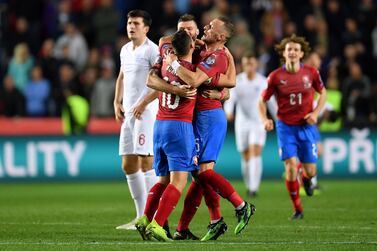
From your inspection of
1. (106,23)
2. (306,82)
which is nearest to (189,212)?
(306,82)

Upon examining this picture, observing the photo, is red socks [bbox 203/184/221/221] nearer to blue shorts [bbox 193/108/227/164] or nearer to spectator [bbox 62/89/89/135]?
blue shorts [bbox 193/108/227/164]

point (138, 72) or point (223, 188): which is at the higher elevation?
point (138, 72)

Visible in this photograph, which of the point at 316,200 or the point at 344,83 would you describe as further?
the point at 344,83

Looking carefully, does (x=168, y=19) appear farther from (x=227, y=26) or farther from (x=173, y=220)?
(x=227, y=26)

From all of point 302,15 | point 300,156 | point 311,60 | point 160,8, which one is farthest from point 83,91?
point 300,156

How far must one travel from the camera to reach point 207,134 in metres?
11.5

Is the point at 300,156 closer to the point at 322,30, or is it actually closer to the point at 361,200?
the point at 361,200

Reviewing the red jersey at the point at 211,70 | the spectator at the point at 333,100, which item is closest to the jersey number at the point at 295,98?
the red jersey at the point at 211,70

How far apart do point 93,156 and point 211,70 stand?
1116cm

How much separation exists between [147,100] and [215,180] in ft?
5.11

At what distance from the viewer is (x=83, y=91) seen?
24406 mm

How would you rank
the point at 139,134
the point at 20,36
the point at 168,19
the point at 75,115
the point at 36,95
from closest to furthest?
the point at 139,134
the point at 75,115
the point at 36,95
the point at 168,19
the point at 20,36

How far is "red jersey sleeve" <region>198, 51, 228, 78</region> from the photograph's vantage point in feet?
36.4

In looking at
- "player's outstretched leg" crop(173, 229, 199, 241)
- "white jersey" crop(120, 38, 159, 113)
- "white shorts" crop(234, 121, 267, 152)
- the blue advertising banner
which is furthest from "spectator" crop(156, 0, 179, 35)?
"player's outstretched leg" crop(173, 229, 199, 241)
